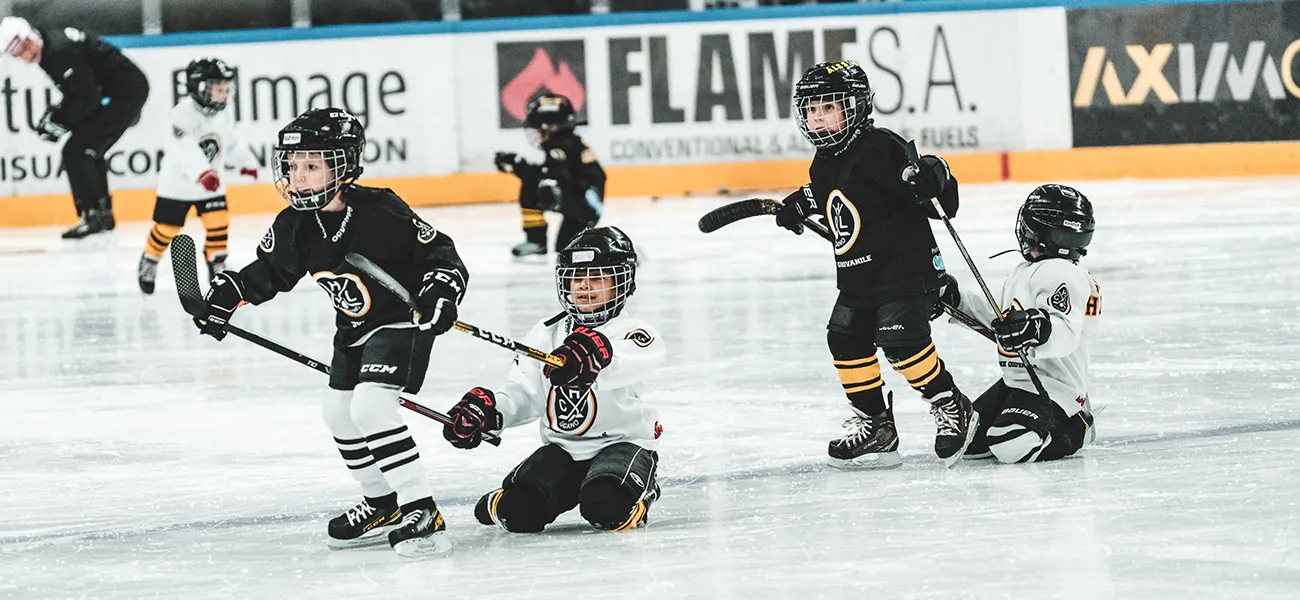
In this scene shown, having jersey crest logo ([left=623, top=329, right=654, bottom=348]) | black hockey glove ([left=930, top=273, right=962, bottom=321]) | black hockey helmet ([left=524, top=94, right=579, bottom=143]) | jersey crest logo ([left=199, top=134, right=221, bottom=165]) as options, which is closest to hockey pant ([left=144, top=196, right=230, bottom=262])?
jersey crest logo ([left=199, top=134, right=221, bottom=165])

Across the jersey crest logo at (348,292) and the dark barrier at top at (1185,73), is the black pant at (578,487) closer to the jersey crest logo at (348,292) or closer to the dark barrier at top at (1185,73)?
the jersey crest logo at (348,292)

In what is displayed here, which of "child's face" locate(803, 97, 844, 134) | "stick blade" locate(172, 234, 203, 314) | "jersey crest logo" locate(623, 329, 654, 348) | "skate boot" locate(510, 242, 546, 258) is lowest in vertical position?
Answer: "skate boot" locate(510, 242, 546, 258)

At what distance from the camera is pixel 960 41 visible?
40.8ft

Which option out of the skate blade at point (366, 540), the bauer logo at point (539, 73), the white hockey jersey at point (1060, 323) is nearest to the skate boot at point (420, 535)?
the skate blade at point (366, 540)

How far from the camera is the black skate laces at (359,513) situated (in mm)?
3412

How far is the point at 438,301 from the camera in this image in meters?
3.23

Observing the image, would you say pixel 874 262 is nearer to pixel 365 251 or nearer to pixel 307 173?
pixel 365 251

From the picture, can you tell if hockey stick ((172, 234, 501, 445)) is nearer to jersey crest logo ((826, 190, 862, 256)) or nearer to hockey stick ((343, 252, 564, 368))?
hockey stick ((343, 252, 564, 368))

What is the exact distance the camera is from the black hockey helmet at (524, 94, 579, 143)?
917cm

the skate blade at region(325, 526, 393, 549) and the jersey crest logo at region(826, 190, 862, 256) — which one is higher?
the jersey crest logo at region(826, 190, 862, 256)

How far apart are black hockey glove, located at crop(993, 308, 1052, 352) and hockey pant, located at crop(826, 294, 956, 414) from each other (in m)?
0.19

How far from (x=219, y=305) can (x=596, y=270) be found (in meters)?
0.72

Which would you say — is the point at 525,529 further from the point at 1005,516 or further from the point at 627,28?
the point at 627,28

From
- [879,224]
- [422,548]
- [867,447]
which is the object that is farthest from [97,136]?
[422,548]
